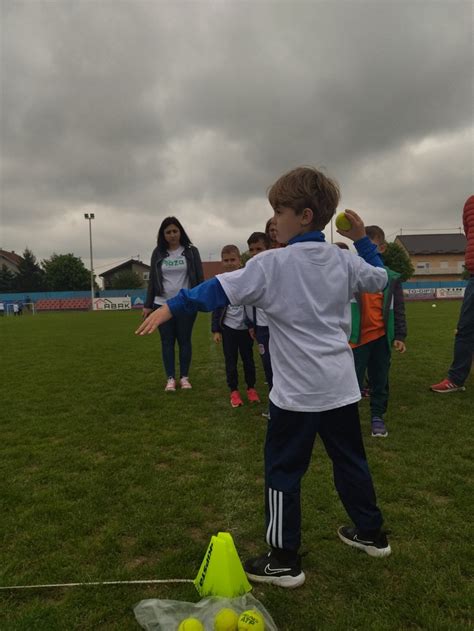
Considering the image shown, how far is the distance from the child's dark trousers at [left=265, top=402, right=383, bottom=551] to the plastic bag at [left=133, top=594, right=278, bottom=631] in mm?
311

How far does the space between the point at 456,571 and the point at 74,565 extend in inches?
74.3

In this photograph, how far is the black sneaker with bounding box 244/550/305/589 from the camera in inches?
81.7

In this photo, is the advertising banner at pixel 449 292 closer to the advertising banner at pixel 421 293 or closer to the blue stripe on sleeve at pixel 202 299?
the advertising banner at pixel 421 293

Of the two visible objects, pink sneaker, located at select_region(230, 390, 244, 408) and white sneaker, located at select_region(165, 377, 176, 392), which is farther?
white sneaker, located at select_region(165, 377, 176, 392)

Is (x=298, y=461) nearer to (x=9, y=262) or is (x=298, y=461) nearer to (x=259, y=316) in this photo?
(x=259, y=316)

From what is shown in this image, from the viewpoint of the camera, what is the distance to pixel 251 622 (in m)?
1.70

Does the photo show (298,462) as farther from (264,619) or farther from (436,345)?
(436,345)

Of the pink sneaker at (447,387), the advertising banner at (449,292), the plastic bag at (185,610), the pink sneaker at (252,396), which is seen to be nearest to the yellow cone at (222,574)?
the plastic bag at (185,610)

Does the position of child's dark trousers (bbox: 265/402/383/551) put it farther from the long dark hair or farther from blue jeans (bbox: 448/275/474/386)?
the long dark hair

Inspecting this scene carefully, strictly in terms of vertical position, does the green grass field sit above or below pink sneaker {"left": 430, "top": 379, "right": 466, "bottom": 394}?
below

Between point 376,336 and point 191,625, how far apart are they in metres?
3.07

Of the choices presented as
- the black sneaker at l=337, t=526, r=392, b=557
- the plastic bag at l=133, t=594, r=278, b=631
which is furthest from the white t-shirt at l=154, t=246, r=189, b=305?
the plastic bag at l=133, t=594, r=278, b=631

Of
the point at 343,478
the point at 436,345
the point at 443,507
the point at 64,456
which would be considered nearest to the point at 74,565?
the point at 343,478

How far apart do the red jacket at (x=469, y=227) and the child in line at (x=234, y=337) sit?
9.09ft
